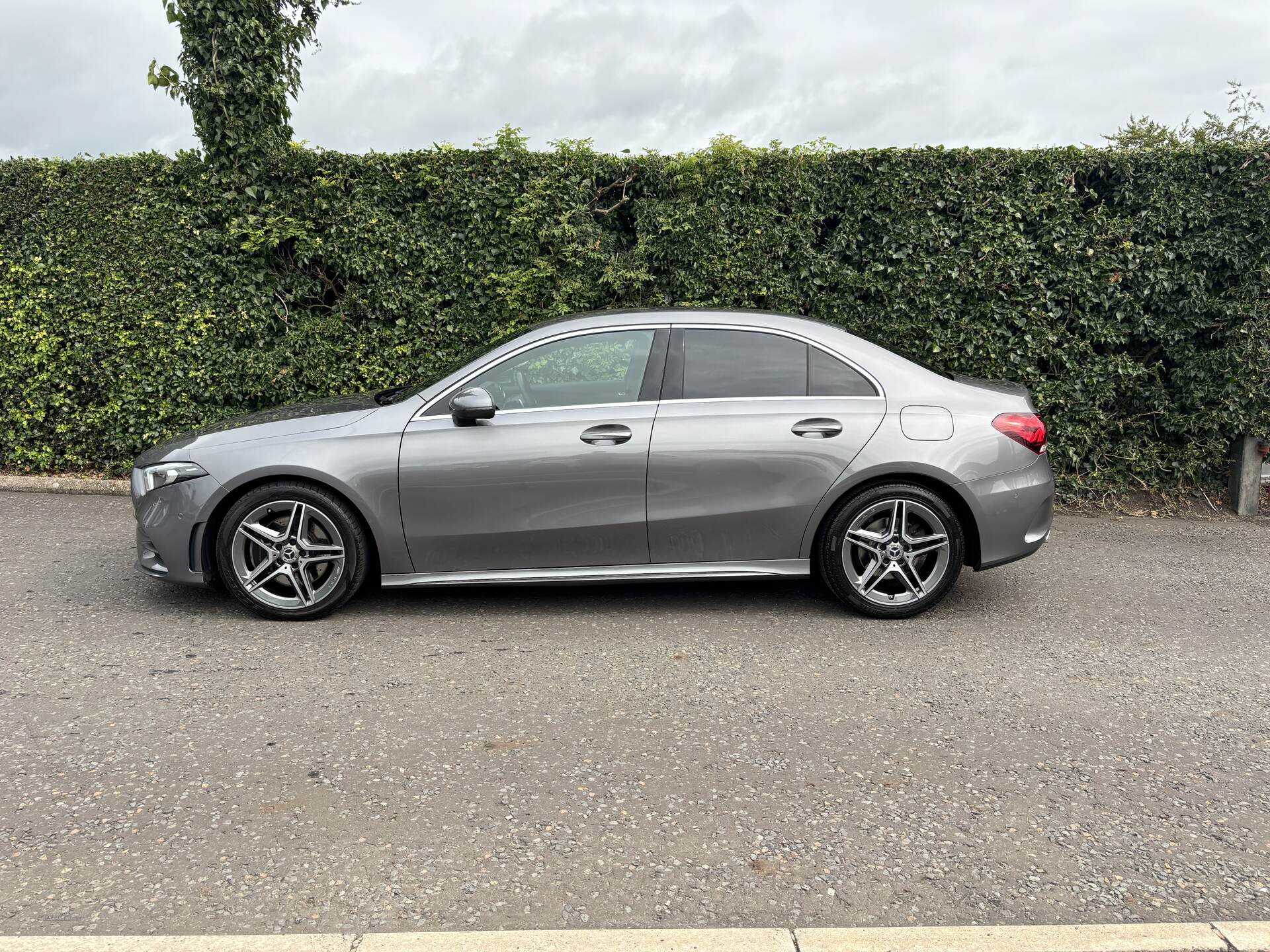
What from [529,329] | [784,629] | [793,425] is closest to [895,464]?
[793,425]

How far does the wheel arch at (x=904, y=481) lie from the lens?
16.5 ft

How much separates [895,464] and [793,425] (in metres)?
0.55

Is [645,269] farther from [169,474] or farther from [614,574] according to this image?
[169,474]

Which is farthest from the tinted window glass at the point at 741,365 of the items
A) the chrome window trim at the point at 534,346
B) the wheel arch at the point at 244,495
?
the wheel arch at the point at 244,495

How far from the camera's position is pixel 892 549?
16.7 ft

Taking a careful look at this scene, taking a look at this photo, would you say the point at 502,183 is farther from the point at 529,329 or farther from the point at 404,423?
the point at 404,423

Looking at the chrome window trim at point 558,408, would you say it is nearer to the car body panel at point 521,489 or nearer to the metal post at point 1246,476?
the car body panel at point 521,489

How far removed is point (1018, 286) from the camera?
25.4 feet

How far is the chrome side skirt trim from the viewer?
16.6 feet

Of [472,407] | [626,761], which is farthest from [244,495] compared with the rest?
[626,761]

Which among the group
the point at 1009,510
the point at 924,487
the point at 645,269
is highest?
the point at 645,269

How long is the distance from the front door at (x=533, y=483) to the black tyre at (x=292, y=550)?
0.34 metres

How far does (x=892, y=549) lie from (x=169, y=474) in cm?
376

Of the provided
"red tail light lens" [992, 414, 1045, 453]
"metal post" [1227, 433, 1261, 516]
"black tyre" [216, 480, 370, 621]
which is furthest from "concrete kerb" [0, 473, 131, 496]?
"metal post" [1227, 433, 1261, 516]
